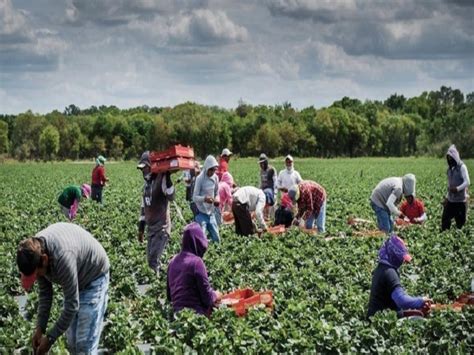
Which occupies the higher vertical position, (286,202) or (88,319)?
(286,202)

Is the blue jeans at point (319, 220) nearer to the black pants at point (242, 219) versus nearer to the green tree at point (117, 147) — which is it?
the black pants at point (242, 219)

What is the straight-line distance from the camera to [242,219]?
14.2m

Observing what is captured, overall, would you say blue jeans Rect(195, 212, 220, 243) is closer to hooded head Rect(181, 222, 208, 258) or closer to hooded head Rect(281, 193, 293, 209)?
hooded head Rect(281, 193, 293, 209)

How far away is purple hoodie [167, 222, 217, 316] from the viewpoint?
24.8ft

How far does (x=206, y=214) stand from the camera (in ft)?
42.3

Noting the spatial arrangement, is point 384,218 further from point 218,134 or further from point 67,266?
point 218,134

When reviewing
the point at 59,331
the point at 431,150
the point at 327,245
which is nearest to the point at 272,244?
the point at 327,245

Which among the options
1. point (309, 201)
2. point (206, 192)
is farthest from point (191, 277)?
point (309, 201)

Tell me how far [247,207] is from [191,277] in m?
6.49

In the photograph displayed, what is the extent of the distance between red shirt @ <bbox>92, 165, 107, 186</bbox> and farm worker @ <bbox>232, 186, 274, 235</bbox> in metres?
7.10

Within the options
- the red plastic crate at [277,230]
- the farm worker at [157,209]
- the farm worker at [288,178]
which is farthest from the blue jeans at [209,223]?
the farm worker at [288,178]

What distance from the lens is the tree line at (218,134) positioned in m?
99.1

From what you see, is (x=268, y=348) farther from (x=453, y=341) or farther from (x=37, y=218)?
(x=37, y=218)

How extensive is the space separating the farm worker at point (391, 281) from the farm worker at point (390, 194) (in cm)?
558
